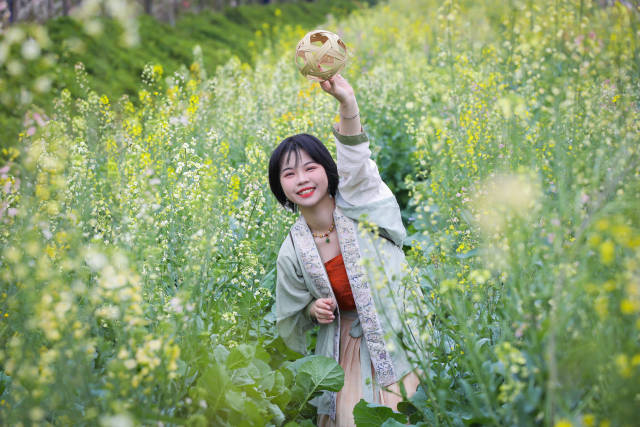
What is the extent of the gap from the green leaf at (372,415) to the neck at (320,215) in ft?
2.87

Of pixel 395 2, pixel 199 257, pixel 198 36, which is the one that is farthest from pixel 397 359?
pixel 395 2

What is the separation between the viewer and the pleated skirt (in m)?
2.56

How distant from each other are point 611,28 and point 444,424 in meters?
4.39

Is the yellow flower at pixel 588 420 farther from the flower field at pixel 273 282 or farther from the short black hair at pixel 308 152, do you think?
the short black hair at pixel 308 152

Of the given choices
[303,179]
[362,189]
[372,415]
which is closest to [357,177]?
[362,189]

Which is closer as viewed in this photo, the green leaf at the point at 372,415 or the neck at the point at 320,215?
the green leaf at the point at 372,415

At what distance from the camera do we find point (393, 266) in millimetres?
2570

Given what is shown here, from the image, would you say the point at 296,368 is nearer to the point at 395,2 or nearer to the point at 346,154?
the point at 346,154

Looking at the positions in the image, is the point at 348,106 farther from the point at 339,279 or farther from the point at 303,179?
the point at 339,279

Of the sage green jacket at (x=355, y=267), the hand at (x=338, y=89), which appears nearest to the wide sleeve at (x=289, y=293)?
the sage green jacket at (x=355, y=267)

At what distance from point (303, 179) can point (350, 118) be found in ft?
1.23

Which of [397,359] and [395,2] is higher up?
[395,2]

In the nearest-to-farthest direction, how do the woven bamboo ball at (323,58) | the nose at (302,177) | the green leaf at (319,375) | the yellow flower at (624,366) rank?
the yellow flower at (624,366) < the woven bamboo ball at (323,58) < the green leaf at (319,375) < the nose at (302,177)

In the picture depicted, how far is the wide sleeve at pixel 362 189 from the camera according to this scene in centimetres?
251
